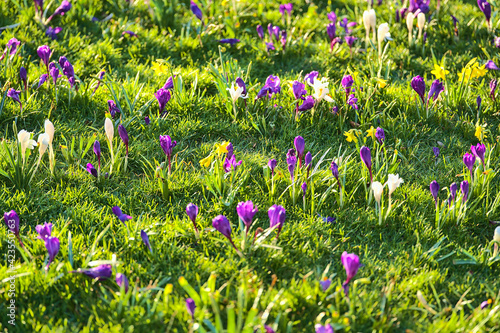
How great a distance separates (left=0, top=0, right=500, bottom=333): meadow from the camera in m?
2.15

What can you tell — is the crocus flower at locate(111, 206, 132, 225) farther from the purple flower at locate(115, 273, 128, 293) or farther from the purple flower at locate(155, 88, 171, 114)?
the purple flower at locate(155, 88, 171, 114)

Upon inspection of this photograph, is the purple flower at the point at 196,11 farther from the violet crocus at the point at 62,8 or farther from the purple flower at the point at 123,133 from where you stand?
the purple flower at the point at 123,133

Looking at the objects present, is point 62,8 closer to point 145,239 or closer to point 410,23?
point 145,239

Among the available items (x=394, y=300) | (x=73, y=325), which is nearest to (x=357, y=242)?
(x=394, y=300)

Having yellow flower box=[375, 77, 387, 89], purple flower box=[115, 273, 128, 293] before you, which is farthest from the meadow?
yellow flower box=[375, 77, 387, 89]

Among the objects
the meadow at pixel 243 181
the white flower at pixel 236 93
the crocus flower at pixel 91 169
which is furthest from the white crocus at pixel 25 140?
the white flower at pixel 236 93

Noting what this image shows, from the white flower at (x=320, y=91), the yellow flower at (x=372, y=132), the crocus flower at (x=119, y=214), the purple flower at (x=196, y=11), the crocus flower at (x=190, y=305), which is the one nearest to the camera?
the crocus flower at (x=190, y=305)

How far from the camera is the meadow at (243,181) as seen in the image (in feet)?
7.06

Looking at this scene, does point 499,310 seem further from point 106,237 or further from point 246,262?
point 106,237

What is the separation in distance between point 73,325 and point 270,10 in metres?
3.63

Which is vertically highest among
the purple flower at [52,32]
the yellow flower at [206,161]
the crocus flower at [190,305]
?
→ the purple flower at [52,32]

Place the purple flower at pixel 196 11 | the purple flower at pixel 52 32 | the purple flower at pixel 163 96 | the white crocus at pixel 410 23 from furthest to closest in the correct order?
1. the purple flower at pixel 196 11
2. the purple flower at pixel 52 32
3. the white crocus at pixel 410 23
4. the purple flower at pixel 163 96

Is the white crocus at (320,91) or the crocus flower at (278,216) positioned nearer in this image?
the crocus flower at (278,216)

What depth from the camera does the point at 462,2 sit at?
5.08 meters
